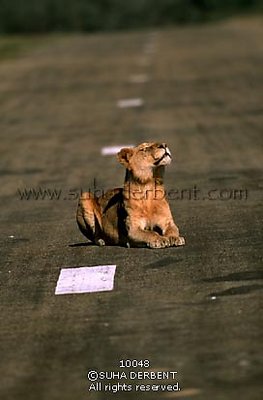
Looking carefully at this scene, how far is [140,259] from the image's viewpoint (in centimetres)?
1247

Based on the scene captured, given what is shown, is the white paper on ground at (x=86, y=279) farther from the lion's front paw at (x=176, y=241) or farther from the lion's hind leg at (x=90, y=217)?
the lion's hind leg at (x=90, y=217)

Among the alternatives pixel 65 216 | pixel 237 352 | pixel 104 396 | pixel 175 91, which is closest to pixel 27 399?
pixel 104 396

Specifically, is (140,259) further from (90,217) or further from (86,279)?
(90,217)

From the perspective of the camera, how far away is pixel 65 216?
16.2 m

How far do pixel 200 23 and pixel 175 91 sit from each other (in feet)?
216

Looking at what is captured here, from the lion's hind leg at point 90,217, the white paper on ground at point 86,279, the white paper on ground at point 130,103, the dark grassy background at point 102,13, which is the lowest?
the dark grassy background at point 102,13

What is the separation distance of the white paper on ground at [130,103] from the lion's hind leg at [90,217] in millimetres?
18994

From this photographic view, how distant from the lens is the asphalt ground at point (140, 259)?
9.07 metres

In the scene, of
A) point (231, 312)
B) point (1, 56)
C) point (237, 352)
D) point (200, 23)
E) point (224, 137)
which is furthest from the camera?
point (200, 23)

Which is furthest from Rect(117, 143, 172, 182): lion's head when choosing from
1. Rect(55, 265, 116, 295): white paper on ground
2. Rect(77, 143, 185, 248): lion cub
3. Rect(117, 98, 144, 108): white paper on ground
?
Rect(117, 98, 144, 108): white paper on ground

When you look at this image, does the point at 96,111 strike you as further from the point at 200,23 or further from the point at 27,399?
the point at 200,23

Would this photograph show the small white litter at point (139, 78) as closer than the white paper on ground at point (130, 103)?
No

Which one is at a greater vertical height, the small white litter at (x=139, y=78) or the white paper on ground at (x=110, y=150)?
the white paper on ground at (x=110, y=150)

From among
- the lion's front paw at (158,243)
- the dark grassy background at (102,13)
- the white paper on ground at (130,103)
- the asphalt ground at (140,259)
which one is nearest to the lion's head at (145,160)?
the lion's front paw at (158,243)
